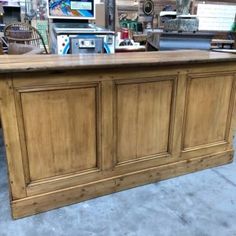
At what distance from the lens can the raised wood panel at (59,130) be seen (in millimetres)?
1531

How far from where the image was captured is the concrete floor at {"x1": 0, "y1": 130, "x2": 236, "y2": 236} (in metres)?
1.56

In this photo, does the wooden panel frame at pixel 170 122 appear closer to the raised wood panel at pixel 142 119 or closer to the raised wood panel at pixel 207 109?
the raised wood panel at pixel 142 119

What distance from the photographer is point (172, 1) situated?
578 centimetres

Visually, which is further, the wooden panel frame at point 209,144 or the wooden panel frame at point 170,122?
the wooden panel frame at point 209,144

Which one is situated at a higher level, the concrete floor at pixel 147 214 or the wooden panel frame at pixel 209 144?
the wooden panel frame at pixel 209 144

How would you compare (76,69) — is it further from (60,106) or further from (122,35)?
(122,35)

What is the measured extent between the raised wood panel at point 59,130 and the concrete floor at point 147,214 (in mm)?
282

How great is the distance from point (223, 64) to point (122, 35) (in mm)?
2847

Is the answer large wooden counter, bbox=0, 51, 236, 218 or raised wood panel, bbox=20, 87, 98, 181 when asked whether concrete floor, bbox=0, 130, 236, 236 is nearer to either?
large wooden counter, bbox=0, 51, 236, 218

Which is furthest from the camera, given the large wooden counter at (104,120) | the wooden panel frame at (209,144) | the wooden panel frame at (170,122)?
the wooden panel frame at (209,144)

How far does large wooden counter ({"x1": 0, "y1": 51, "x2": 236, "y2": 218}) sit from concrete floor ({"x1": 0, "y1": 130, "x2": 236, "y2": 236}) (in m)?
0.08

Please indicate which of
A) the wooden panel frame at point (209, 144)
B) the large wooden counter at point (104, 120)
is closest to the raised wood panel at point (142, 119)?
the large wooden counter at point (104, 120)

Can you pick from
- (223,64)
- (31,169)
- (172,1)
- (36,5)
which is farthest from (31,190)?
(172,1)

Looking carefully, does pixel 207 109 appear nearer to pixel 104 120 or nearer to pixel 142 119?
pixel 142 119
